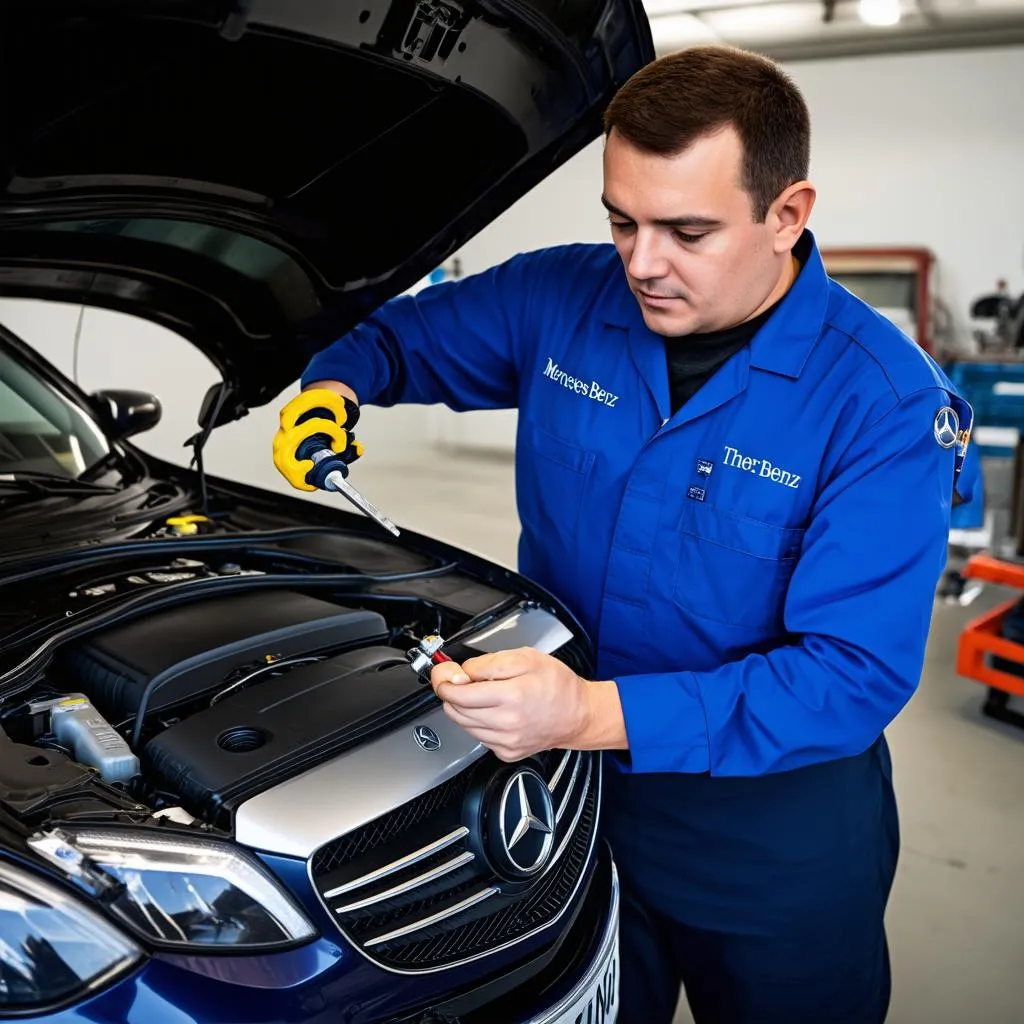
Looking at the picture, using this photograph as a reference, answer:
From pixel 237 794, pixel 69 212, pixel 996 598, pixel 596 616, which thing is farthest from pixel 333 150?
pixel 996 598

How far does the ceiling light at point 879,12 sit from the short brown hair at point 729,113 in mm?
5147

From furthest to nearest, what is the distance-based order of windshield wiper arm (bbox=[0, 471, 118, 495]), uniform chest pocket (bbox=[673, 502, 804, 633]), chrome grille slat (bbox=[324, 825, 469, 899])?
windshield wiper arm (bbox=[0, 471, 118, 495]) < uniform chest pocket (bbox=[673, 502, 804, 633]) < chrome grille slat (bbox=[324, 825, 469, 899])

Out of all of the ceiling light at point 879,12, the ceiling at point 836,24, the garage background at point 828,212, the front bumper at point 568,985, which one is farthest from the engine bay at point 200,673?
the ceiling light at point 879,12

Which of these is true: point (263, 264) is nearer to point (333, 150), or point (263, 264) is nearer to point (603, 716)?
point (333, 150)

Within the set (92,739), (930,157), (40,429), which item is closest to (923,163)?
(930,157)

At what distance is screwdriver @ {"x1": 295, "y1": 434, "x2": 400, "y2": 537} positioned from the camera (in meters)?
1.26

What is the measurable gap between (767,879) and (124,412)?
4.47 ft

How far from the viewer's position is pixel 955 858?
2.30 meters

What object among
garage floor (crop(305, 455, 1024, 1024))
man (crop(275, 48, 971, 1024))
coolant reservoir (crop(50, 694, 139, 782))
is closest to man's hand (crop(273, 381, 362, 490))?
man (crop(275, 48, 971, 1024))

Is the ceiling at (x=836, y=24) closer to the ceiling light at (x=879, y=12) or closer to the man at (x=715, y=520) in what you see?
the ceiling light at (x=879, y=12)

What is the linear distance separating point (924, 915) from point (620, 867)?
1.05m

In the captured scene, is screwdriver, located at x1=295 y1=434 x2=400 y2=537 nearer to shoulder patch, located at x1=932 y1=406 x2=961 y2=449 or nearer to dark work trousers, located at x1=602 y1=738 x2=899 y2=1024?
dark work trousers, located at x1=602 y1=738 x2=899 y2=1024

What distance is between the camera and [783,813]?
131 centimetres

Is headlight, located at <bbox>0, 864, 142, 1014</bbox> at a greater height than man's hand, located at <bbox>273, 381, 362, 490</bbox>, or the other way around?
man's hand, located at <bbox>273, 381, 362, 490</bbox>
